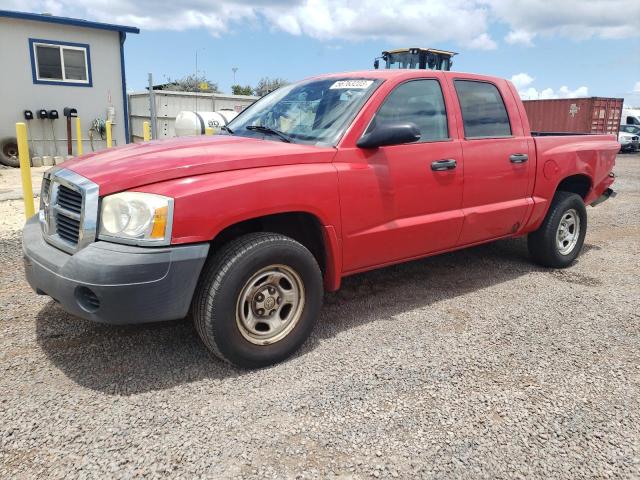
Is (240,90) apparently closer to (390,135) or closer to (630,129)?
(630,129)

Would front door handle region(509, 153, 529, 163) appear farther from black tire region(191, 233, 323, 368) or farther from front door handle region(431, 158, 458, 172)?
black tire region(191, 233, 323, 368)

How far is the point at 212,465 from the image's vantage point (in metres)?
2.26

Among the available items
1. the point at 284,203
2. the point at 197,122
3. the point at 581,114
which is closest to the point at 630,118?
the point at 581,114

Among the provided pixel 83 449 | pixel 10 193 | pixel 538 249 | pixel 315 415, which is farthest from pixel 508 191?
pixel 10 193

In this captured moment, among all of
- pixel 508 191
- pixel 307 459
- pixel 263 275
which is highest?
pixel 508 191

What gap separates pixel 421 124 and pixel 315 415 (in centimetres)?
230

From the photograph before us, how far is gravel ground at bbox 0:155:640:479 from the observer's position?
2.31 metres

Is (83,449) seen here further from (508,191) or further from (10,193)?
(10,193)

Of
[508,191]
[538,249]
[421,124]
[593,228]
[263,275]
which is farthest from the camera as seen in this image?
[593,228]

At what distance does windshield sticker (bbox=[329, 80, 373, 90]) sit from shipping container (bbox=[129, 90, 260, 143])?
1183 cm

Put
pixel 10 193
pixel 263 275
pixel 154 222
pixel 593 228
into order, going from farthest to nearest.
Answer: pixel 10 193, pixel 593 228, pixel 263 275, pixel 154 222

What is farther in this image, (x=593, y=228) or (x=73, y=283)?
(x=593, y=228)

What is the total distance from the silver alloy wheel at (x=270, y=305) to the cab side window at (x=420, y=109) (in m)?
1.30

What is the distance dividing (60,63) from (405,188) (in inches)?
534
